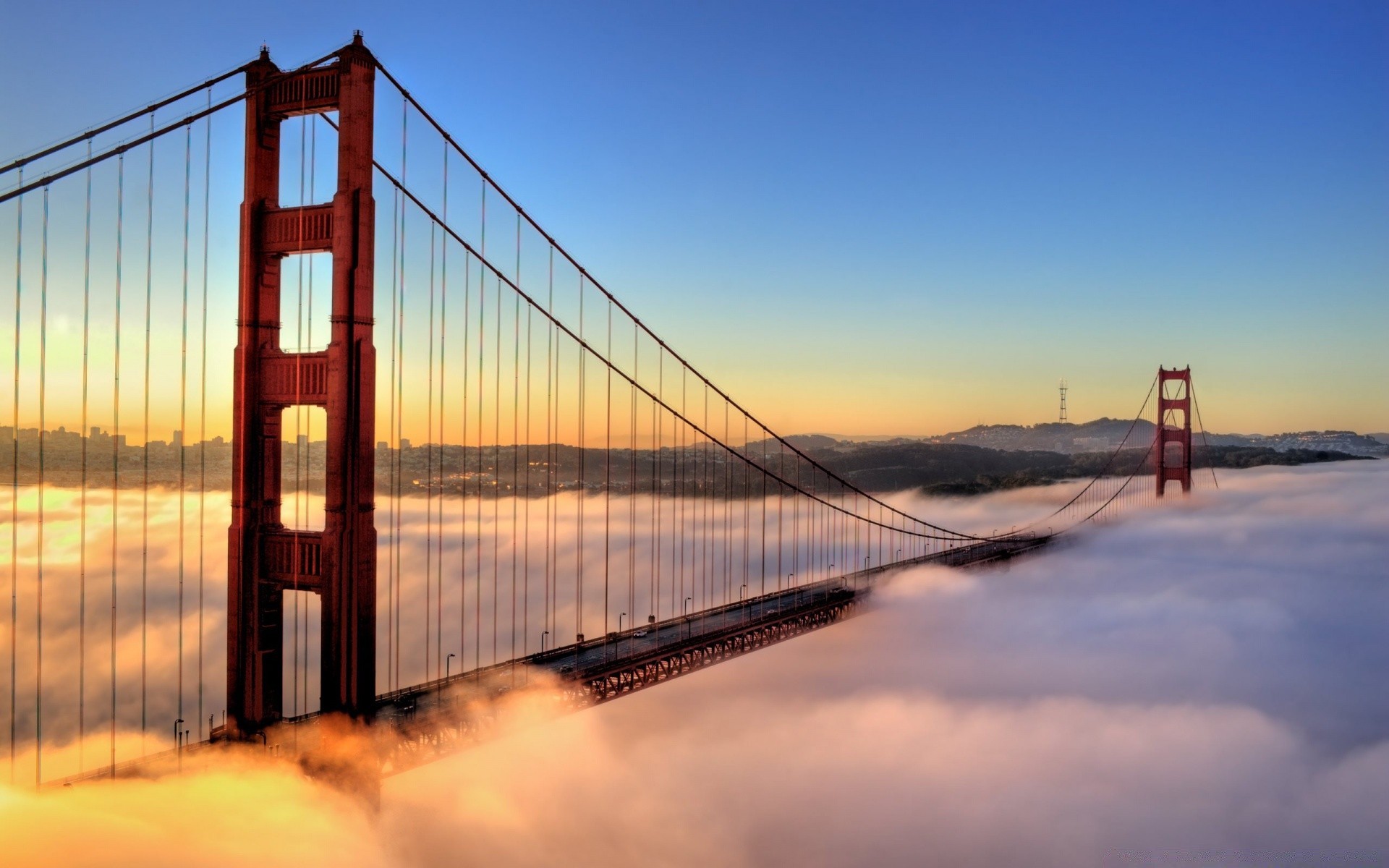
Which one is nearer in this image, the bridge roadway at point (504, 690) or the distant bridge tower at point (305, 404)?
the distant bridge tower at point (305, 404)

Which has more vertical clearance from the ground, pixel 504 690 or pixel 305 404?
pixel 305 404

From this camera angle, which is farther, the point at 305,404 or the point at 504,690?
the point at 504,690

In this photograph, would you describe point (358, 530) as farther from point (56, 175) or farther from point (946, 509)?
point (946, 509)

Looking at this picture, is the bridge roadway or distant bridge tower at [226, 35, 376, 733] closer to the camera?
distant bridge tower at [226, 35, 376, 733]

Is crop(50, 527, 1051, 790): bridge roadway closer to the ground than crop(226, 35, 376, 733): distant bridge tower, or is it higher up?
closer to the ground

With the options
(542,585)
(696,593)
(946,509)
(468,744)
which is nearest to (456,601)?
(542,585)
